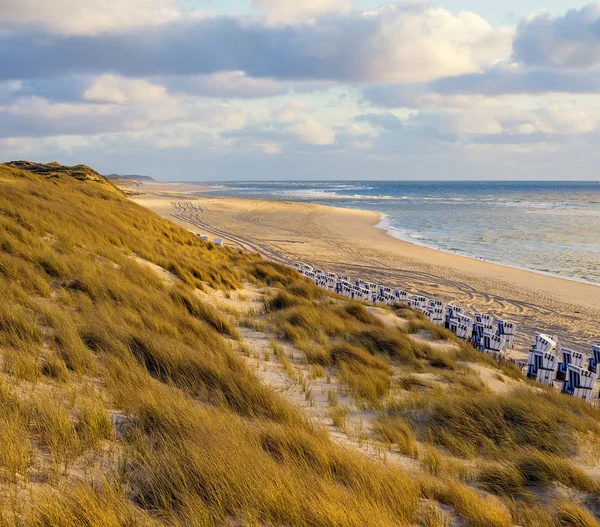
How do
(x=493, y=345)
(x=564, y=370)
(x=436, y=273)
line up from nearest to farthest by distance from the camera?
(x=564, y=370), (x=493, y=345), (x=436, y=273)

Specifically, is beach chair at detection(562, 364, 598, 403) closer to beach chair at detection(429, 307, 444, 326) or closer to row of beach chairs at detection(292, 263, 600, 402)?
row of beach chairs at detection(292, 263, 600, 402)

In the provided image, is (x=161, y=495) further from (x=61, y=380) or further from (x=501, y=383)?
(x=501, y=383)

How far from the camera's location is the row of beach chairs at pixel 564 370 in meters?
6.86

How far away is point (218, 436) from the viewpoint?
3.25 meters

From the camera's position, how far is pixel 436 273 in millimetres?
18844

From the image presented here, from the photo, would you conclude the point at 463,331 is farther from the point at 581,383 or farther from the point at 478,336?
the point at 581,383

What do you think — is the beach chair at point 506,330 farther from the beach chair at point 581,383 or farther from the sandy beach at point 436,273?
the beach chair at point 581,383

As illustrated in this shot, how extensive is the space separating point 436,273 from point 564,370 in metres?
11.0

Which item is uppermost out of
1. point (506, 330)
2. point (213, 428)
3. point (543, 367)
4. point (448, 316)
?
point (213, 428)

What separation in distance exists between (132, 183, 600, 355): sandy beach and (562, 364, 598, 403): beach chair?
121 inches

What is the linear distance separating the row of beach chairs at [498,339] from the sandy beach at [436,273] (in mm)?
1202

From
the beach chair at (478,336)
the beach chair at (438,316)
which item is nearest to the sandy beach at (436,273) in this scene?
the beach chair at (478,336)

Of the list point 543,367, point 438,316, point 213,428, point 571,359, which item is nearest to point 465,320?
point 438,316

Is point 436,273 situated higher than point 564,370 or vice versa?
point 436,273
